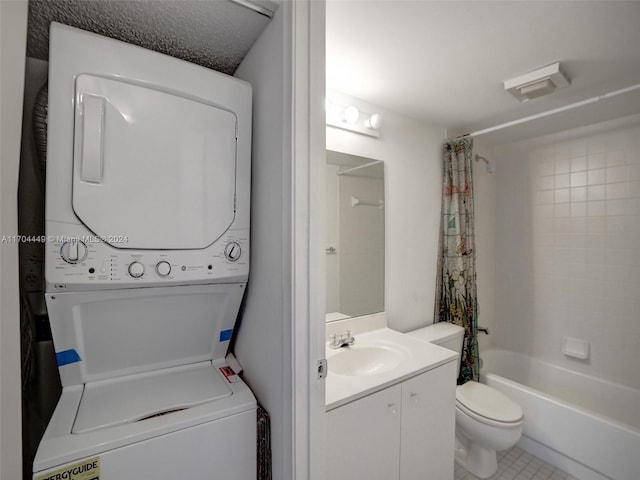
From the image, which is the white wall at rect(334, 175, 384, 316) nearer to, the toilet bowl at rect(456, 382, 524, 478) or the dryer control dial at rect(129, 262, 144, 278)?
the toilet bowl at rect(456, 382, 524, 478)

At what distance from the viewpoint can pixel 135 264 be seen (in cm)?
87

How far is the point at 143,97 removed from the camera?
2.84 feet

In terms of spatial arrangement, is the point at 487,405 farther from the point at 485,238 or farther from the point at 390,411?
the point at 485,238

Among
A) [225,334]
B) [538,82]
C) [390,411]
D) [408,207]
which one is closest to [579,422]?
[390,411]

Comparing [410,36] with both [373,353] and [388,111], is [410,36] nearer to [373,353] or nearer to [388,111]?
[388,111]

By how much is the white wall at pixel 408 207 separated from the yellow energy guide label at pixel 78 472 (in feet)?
5.55

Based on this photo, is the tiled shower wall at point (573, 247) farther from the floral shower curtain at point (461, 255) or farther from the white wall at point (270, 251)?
the white wall at point (270, 251)

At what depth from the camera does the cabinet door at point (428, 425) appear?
4.40ft

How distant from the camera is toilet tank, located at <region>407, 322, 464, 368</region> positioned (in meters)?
2.04

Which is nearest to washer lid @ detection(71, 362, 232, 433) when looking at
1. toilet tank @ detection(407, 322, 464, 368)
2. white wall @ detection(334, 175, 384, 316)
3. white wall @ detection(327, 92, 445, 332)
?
white wall @ detection(334, 175, 384, 316)

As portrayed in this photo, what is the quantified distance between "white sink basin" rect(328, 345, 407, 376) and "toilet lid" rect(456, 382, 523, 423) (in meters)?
0.70

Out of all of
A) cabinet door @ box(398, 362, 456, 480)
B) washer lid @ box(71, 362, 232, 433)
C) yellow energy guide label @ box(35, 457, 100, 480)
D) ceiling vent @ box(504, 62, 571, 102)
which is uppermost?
ceiling vent @ box(504, 62, 571, 102)

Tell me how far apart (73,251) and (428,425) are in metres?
1.61

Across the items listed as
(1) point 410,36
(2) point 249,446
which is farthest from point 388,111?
(2) point 249,446
